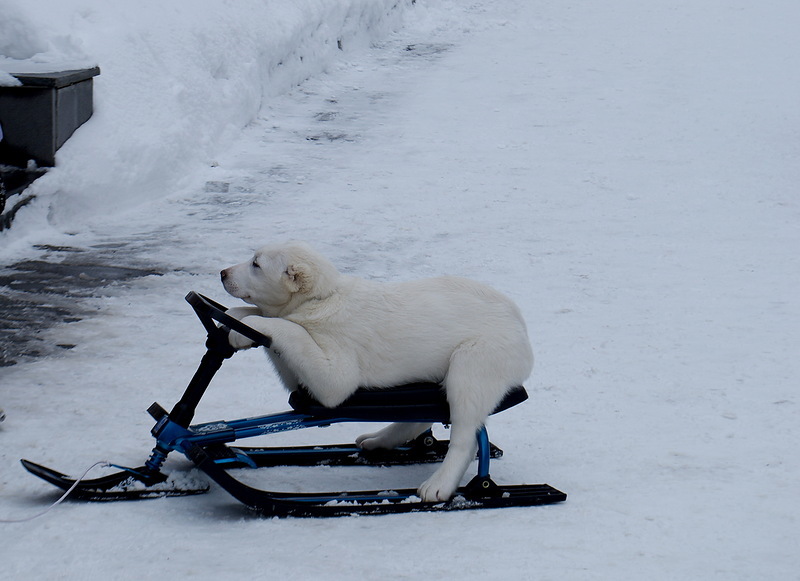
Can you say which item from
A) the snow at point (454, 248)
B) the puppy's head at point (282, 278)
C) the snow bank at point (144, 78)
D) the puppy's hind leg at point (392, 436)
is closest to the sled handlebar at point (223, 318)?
the puppy's head at point (282, 278)

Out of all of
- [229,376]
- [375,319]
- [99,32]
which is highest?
[99,32]

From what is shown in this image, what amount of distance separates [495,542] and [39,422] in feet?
6.10

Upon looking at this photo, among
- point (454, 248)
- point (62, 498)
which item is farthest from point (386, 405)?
point (454, 248)

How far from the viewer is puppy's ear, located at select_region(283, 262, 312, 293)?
3.55 metres

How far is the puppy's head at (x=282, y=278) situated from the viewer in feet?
11.7

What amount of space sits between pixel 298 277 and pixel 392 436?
77 cm

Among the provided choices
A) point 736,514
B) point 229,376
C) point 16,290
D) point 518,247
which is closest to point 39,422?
point 229,376

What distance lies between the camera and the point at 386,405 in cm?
349

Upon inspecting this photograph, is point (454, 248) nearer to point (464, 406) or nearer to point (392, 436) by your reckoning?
point (392, 436)

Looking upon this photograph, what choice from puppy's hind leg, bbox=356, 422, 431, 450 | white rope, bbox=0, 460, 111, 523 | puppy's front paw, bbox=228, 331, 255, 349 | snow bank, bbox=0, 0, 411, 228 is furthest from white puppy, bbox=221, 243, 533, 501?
snow bank, bbox=0, 0, 411, 228

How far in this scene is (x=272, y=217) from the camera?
686 cm

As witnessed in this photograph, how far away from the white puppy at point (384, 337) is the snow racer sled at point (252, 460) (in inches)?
2.0

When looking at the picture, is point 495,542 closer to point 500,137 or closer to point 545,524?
point 545,524

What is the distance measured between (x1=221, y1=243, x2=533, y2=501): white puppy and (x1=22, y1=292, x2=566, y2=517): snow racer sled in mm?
51
